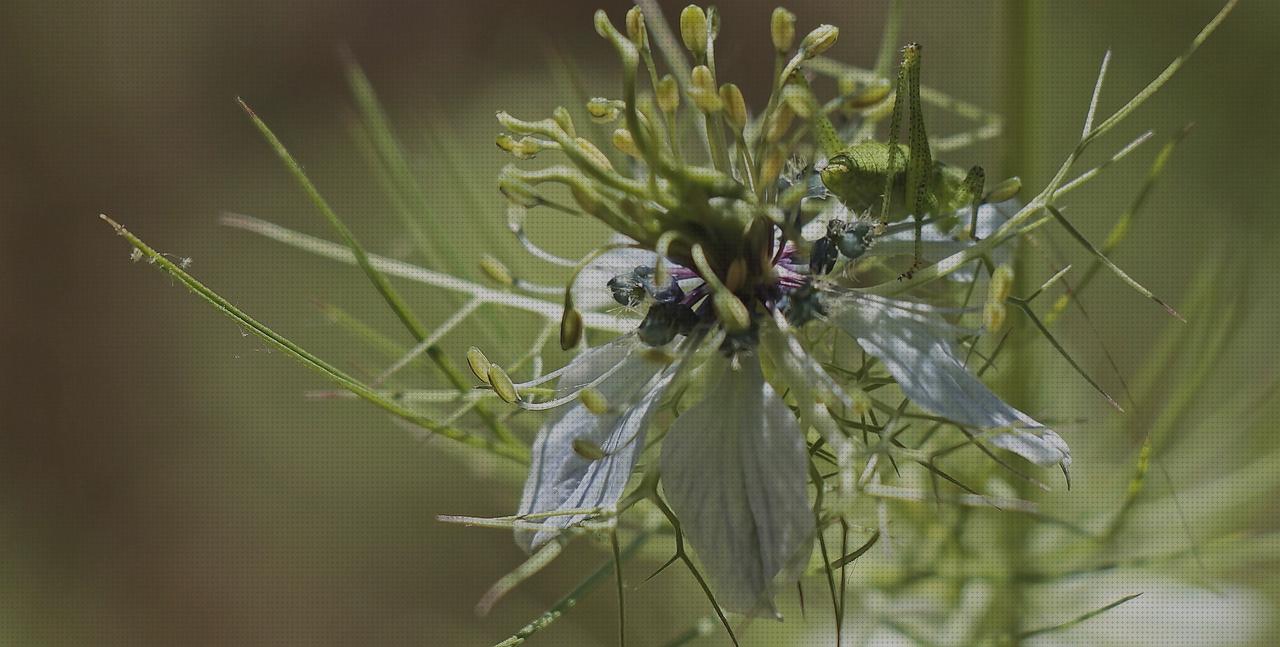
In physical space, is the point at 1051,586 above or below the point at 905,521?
below

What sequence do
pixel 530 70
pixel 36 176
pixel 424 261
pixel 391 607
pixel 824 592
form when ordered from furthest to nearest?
pixel 36 176 < pixel 530 70 < pixel 391 607 < pixel 424 261 < pixel 824 592

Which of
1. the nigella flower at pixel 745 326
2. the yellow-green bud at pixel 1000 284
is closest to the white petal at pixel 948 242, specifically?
the nigella flower at pixel 745 326

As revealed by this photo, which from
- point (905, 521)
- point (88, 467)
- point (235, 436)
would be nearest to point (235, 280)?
point (235, 436)

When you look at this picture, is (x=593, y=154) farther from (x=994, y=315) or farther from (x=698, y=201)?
(x=994, y=315)

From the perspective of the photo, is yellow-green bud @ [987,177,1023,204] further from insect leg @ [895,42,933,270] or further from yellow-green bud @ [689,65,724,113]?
yellow-green bud @ [689,65,724,113]

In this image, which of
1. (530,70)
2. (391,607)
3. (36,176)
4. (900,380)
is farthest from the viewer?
(36,176)

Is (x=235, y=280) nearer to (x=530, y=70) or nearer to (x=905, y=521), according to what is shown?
(x=530, y=70)
